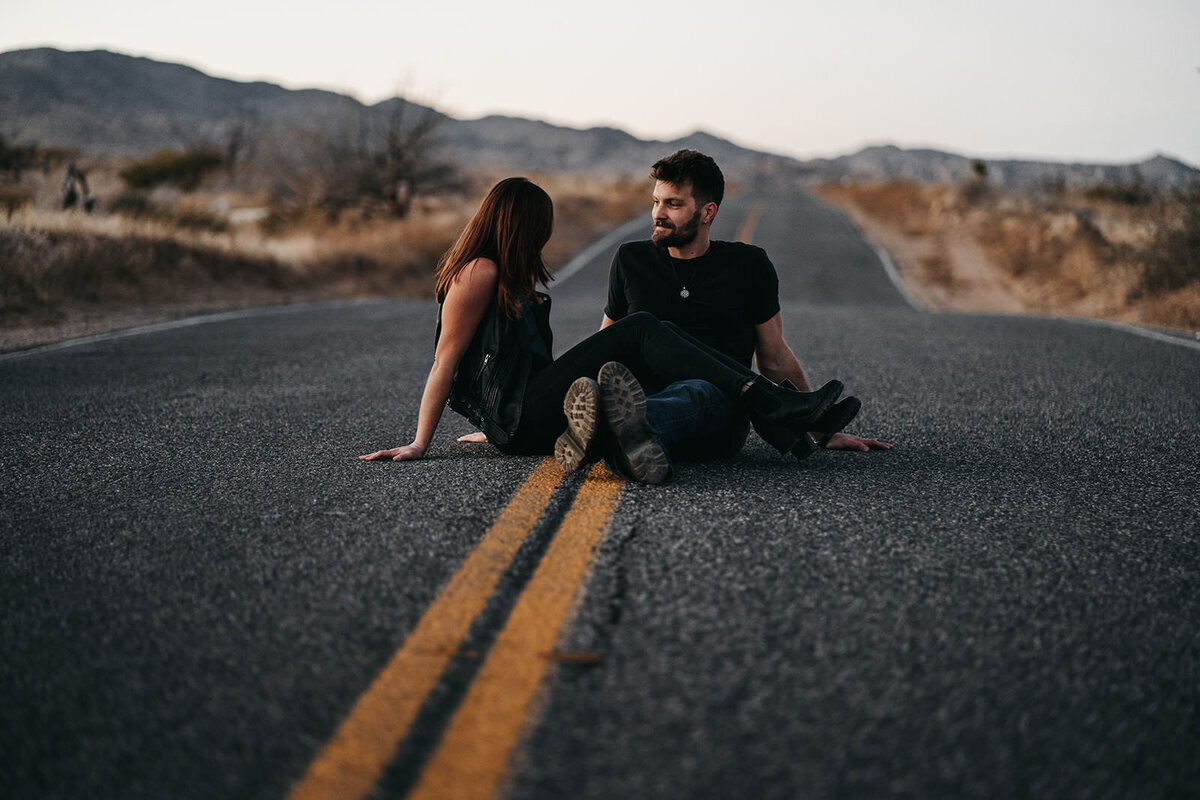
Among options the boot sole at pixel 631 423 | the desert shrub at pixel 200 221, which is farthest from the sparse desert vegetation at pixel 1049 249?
the desert shrub at pixel 200 221

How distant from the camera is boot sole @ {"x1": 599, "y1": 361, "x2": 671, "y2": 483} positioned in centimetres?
328

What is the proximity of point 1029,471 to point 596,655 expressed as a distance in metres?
2.48

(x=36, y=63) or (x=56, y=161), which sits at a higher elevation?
(x=36, y=63)

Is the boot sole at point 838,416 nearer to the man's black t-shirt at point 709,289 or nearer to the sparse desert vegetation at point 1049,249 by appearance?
the man's black t-shirt at point 709,289

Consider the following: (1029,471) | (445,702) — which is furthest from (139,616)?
(1029,471)

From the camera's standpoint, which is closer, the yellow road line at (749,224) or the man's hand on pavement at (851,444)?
the man's hand on pavement at (851,444)

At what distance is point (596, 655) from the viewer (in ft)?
6.56

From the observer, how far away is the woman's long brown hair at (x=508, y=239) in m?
3.66

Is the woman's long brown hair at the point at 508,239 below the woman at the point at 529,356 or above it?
above

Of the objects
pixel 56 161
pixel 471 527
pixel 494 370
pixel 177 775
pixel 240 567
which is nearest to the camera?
pixel 177 775

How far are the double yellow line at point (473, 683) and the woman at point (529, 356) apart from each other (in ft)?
2.91

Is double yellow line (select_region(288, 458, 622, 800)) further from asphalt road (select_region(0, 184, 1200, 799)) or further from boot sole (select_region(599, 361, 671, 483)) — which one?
boot sole (select_region(599, 361, 671, 483))

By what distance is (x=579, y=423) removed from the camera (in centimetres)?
335

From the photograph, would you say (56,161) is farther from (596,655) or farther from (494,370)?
(596,655)
